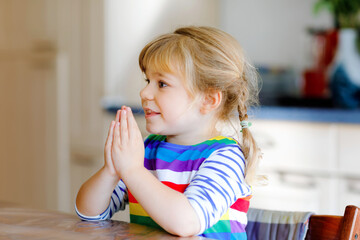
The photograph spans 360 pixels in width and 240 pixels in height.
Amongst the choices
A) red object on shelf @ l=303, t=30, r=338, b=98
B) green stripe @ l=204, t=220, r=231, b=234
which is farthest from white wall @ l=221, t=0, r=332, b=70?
green stripe @ l=204, t=220, r=231, b=234

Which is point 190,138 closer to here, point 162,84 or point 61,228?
point 162,84

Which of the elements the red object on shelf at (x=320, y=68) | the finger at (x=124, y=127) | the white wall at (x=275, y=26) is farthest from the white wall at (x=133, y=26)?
the finger at (x=124, y=127)

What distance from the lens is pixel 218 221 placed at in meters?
0.87

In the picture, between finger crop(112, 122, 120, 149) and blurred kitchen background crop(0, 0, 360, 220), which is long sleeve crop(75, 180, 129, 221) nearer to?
finger crop(112, 122, 120, 149)

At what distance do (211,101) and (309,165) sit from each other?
1.16 m

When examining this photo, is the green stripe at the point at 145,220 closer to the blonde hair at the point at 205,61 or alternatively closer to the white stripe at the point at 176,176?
the white stripe at the point at 176,176

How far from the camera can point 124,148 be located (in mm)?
811

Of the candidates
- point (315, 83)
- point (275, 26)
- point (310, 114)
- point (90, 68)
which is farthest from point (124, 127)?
point (275, 26)

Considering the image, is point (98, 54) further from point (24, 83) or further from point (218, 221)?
point (218, 221)

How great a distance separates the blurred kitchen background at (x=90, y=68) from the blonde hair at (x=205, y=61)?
118 cm

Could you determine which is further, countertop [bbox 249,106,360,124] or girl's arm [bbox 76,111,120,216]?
countertop [bbox 249,106,360,124]

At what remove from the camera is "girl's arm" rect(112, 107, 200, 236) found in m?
0.75

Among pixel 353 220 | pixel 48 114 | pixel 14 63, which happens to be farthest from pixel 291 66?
pixel 353 220

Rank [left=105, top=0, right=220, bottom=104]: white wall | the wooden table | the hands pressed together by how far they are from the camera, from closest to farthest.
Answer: the wooden table
the hands pressed together
[left=105, top=0, right=220, bottom=104]: white wall
